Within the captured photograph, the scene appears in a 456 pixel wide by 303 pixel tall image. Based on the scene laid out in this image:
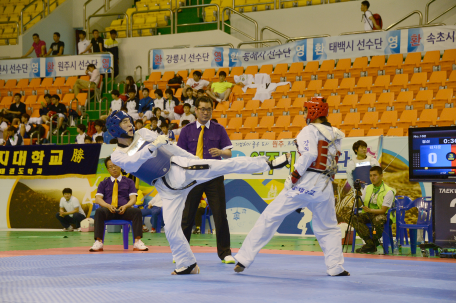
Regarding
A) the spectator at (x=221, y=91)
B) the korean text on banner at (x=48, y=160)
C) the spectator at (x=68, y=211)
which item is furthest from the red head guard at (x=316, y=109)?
the spectator at (x=221, y=91)

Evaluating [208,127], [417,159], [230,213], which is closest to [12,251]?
[208,127]

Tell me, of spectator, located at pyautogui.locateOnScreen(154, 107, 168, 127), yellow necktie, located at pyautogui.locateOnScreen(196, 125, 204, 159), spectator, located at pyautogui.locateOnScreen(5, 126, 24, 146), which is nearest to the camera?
yellow necktie, located at pyautogui.locateOnScreen(196, 125, 204, 159)

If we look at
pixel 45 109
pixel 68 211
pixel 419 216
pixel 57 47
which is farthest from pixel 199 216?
pixel 57 47

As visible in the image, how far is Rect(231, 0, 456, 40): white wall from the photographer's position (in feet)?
53.5

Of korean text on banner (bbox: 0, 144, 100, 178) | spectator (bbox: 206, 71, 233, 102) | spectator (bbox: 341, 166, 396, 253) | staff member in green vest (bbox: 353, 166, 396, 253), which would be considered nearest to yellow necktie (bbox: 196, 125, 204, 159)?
spectator (bbox: 341, 166, 396, 253)

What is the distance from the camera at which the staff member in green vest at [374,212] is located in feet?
25.3

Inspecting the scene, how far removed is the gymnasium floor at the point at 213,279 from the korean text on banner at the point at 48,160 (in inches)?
179

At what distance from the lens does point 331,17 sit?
17422 millimetres

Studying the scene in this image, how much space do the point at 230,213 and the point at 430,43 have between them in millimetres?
7031

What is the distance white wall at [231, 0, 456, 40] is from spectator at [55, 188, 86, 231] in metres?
9.13

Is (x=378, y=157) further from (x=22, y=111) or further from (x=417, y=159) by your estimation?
(x=22, y=111)

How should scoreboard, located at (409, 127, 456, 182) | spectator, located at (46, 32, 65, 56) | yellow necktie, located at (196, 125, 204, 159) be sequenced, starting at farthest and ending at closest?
spectator, located at (46, 32, 65, 56), scoreboard, located at (409, 127, 456, 182), yellow necktie, located at (196, 125, 204, 159)

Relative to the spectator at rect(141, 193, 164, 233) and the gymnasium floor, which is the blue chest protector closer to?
→ the gymnasium floor

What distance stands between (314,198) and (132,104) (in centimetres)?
1138
